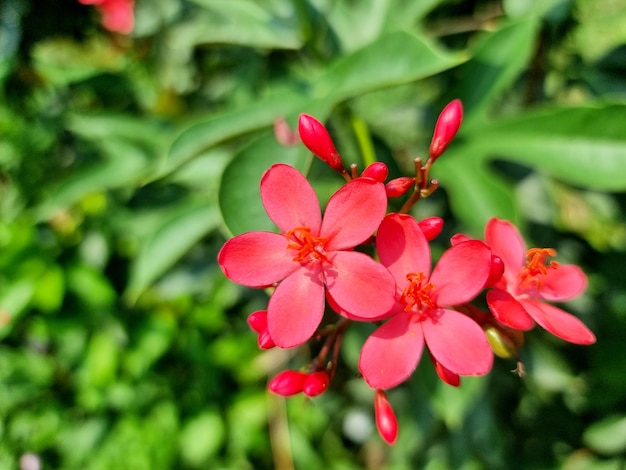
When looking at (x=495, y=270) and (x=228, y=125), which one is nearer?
(x=495, y=270)

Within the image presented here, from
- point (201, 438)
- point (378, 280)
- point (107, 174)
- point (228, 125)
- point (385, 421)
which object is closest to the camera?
point (378, 280)

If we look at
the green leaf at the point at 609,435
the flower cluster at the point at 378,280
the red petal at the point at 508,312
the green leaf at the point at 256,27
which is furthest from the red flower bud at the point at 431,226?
the green leaf at the point at 609,435

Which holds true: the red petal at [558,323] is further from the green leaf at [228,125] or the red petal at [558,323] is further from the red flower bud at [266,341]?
the green leaf at [228,125]

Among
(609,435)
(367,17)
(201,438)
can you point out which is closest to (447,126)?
(367,17)

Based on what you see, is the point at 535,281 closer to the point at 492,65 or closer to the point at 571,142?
the point at 571,142

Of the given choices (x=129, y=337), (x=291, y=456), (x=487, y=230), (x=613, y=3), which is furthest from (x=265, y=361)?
(x=613, y=3)

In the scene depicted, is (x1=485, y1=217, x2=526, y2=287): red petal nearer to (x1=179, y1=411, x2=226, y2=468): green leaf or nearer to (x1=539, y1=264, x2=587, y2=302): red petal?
(x1=539, y1=264, x2=587, y2=302): red petal
